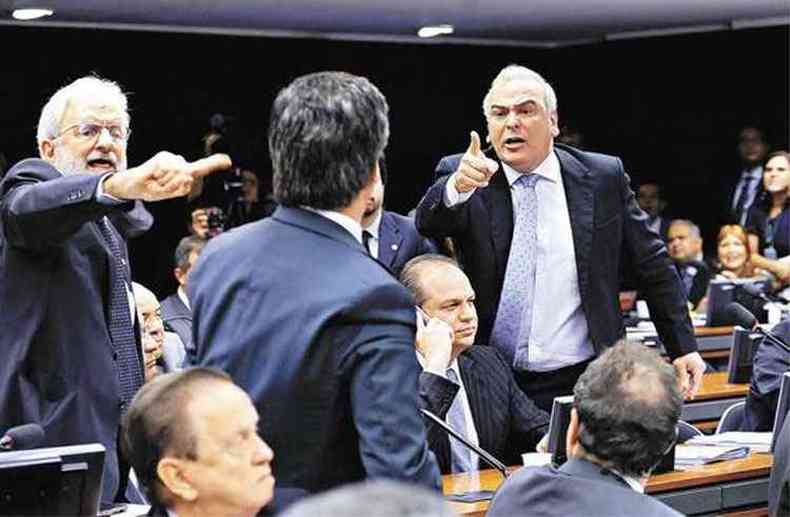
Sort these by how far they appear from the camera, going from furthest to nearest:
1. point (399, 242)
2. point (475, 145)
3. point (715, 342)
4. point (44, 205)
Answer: point (715, 342) → point (399, 242) → point (475, 145) → point (44, 205)

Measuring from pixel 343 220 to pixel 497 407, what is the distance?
77.0 inches

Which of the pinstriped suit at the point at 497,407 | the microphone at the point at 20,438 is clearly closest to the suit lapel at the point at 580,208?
the pinstriped suit at the point at 497,407

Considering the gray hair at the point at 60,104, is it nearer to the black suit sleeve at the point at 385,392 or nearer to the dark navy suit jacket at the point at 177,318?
the black suit sleeve at the point at 385,392

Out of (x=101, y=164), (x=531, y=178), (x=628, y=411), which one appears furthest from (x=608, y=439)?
(x=531, y=178)

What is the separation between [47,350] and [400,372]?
1191mm

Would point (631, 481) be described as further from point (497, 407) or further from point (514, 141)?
point (514, 141)

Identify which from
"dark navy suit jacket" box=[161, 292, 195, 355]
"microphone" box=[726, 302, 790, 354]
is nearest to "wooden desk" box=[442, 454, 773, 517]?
"microphone" box=[726, 302, 790, 354]

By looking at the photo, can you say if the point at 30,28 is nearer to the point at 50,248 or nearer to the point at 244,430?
the point at 50,248

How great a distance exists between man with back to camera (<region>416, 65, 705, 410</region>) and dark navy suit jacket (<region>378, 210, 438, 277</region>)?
0.86 m

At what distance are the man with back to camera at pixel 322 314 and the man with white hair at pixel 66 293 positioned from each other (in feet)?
2.37

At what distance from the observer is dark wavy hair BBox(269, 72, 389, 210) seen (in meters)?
2.32

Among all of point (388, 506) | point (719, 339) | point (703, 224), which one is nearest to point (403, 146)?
point (703, 224)

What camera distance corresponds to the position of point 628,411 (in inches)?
107

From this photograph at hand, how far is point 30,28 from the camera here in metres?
10.3
